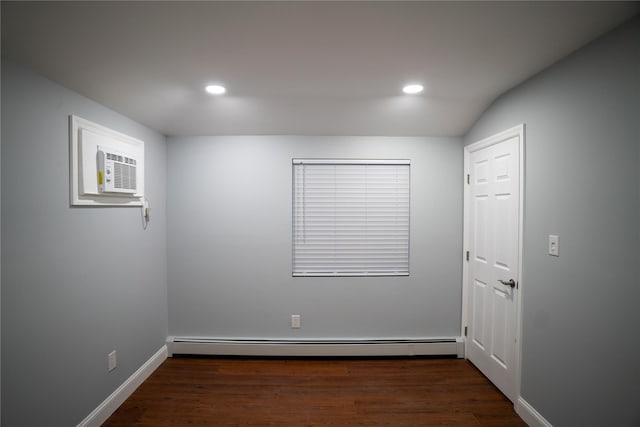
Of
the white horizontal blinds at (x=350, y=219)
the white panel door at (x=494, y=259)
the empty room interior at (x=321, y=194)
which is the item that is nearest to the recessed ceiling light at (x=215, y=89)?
the empty room interior at (x=321, y=194)

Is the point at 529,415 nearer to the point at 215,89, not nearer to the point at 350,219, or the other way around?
the point at 350,219

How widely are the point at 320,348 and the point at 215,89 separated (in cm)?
249

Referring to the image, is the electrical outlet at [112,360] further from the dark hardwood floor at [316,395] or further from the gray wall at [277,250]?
the gray wall at [277,250]

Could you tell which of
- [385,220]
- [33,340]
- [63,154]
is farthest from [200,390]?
[385,220]

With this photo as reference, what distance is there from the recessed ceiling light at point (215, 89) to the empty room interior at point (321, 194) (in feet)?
0.09

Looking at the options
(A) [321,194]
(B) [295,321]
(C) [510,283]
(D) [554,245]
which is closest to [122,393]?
(B) [295,321]

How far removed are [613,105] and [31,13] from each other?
2.75 meters

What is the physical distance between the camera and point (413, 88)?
204 centimetres

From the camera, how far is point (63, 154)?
1731 millimetres

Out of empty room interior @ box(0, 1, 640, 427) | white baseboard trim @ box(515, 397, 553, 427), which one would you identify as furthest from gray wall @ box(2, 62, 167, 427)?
white baseboard trim @ box(515, 397, 553, 427)

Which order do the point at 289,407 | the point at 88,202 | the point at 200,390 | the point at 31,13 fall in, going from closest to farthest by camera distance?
the point at 31,13 < the point at 88,202 < the point at 289,407 < the point at 200,390

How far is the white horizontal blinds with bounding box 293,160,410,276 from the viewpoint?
2898 mm

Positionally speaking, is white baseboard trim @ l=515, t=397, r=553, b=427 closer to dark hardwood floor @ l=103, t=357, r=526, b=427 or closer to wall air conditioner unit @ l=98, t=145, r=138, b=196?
dark hardwood floor @ l=103, t=357, r=526, b=427

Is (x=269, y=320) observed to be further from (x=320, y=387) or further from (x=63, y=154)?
(x=63, y=154)
